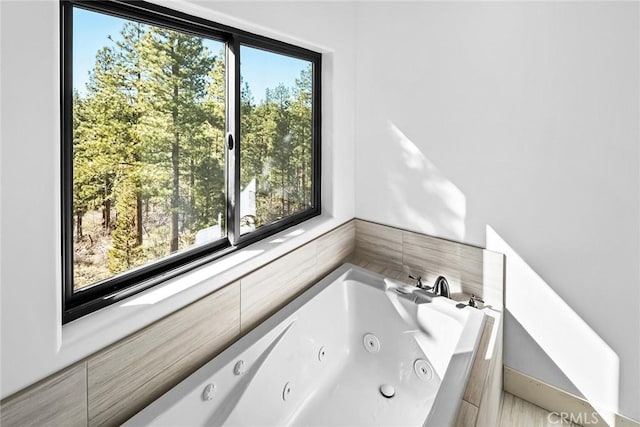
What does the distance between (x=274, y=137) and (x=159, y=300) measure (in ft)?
3.66

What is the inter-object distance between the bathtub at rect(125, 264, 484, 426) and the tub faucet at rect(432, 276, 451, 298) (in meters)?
0.07

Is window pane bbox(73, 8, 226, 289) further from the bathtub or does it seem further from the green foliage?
the bathtub

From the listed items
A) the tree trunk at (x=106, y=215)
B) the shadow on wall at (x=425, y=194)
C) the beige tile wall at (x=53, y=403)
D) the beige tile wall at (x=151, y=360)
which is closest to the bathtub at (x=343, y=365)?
the beige tile wall at (x=151, y=360)

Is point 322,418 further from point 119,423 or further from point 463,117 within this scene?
point 463,117

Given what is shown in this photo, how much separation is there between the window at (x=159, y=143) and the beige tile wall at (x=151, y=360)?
0.19 meters

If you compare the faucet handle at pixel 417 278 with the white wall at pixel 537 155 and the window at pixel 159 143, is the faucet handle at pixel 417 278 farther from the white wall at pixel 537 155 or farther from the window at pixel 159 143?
the window at pixel 159 143

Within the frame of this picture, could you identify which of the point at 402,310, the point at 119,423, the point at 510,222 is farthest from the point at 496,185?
the point at 119,423

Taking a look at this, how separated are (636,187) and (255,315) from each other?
1790 millimetres

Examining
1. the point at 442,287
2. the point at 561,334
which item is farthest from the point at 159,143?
the point at 561,334

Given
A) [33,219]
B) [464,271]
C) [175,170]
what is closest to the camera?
[33,219]

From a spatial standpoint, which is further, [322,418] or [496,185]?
[496,185]

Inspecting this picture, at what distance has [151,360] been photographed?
47.1 inches

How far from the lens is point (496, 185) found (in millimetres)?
1845

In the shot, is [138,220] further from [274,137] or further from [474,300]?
[474,300]
